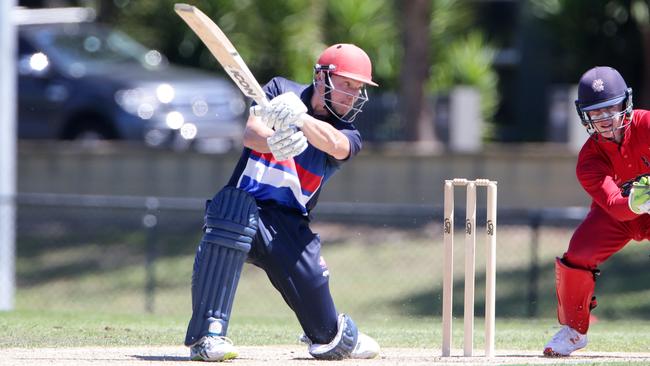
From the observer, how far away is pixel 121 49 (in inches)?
696

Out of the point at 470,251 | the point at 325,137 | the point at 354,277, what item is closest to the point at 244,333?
the point at 470,251

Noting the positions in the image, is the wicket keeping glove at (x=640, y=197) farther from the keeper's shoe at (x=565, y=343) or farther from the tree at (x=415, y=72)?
the tree at (x=415, y=72)

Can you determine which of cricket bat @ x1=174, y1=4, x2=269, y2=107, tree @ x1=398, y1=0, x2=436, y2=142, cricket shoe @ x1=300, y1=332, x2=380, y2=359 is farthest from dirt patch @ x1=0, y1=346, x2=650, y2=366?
tree @ x1=398, y1=0, x2=436, y2=142

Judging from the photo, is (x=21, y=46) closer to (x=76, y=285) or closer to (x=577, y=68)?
(x=76, y=285)

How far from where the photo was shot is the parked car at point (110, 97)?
16266 millimetres

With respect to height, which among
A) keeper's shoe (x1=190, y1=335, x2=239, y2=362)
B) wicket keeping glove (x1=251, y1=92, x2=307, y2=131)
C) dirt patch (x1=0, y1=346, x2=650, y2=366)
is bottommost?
dirt patch (x1=0, y1=346, x2=650, y2=366)

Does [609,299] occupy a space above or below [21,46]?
below

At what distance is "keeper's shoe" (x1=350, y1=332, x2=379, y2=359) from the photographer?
7199 mm

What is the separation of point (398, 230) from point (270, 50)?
8.04 metres

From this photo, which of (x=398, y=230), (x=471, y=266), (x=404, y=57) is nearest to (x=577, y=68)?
(x=404, y=57)

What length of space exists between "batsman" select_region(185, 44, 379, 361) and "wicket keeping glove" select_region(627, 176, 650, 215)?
1545mm

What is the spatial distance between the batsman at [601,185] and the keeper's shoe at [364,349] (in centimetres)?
104

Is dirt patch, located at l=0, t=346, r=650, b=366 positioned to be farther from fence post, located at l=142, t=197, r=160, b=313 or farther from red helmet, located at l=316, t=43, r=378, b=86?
fence post, located at l=142, t=197, r=160, b=313

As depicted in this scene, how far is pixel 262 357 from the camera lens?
7.25 metres
